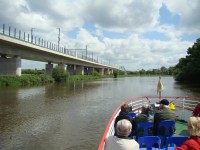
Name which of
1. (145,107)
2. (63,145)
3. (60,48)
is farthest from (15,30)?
(145,107)

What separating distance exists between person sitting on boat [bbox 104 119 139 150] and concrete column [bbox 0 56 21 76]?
42685 millimetres

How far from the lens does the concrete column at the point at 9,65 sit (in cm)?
4363

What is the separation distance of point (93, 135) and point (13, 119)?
6251mm

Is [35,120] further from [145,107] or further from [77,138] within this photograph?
[145,107]

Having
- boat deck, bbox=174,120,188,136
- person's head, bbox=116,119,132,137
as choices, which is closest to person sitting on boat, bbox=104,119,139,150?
person's head, bbox=116,119,132,137

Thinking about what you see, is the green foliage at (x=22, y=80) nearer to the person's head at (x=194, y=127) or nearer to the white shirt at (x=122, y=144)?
the white shirt at (x=122, y=144)

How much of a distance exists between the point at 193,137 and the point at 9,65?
44.0 metres

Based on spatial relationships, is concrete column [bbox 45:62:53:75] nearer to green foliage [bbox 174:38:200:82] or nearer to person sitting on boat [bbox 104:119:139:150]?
green foliage [bbox 174:38:200:82]

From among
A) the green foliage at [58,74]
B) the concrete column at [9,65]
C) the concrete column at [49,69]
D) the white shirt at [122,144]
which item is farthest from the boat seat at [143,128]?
the concrete column at [49,69]

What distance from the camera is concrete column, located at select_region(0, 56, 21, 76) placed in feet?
143

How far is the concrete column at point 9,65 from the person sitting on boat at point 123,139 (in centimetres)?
4268

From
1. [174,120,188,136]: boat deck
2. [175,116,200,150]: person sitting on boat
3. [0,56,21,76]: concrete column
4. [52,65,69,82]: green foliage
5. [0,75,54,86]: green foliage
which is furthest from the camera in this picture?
[52,65,69,82]: green foliage

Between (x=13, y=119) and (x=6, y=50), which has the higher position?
(x=6, y=50)

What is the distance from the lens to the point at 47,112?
746 inches
